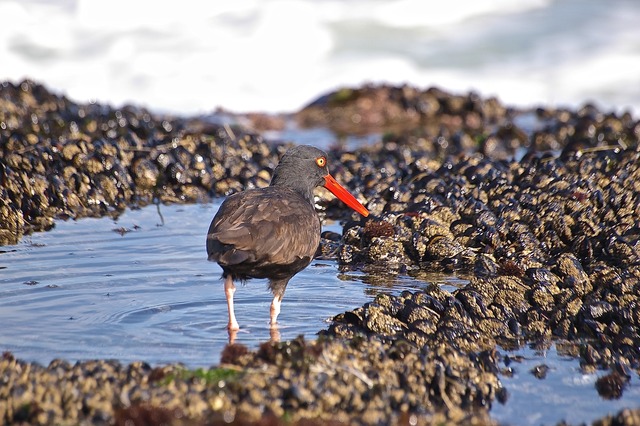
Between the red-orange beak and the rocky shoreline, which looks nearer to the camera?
the rocky shoreline

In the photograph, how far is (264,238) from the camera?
16.8 ft

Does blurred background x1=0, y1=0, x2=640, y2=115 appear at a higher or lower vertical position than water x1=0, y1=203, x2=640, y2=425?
higher

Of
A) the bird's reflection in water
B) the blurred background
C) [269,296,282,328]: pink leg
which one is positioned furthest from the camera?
the blurred background

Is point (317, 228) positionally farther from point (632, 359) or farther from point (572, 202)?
point (572, 202)

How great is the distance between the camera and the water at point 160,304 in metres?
4.38

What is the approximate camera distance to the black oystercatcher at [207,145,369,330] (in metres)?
5.02

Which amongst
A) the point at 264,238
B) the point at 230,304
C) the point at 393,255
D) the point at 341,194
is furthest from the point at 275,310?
the point at 393,255

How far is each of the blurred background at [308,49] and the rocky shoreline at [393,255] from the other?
9.01 meters

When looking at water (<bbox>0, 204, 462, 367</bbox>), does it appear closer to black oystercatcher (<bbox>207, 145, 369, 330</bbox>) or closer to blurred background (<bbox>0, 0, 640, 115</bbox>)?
black oystercatcher (<bbox>207, 145, 369, 330</bbox>)

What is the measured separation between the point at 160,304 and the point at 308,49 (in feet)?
60.5

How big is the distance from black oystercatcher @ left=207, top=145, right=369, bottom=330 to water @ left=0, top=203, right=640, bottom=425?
0.28m

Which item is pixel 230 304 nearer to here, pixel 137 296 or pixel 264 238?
pixel 264 238

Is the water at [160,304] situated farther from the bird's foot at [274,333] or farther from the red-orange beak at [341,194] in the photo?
the red-orange beak at [341,194]

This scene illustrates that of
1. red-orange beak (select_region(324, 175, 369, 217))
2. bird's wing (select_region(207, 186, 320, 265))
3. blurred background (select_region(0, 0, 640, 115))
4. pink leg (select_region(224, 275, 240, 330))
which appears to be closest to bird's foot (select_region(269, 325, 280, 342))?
pink leg (select_region(224, 275, 240, 330))
